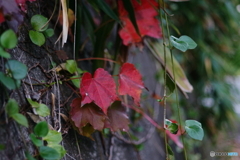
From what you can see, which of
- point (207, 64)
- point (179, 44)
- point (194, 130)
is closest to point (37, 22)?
point (179, 44)

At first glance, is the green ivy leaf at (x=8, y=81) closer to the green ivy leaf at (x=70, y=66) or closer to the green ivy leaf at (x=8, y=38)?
the green ivy leaf at (x=8, y=38)

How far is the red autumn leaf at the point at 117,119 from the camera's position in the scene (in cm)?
75

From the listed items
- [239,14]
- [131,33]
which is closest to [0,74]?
[131,33]

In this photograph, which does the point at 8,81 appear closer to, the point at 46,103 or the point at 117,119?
the point at 46,103

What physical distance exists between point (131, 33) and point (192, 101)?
1048 millimetres

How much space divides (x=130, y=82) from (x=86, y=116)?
163 mm

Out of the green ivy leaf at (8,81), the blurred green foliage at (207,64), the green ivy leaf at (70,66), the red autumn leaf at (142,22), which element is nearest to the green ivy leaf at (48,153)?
the green ivy leaf at (8,81)

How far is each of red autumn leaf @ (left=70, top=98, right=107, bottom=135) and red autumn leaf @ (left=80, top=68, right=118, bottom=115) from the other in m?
0.03

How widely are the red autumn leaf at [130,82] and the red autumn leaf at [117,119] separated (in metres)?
0.05

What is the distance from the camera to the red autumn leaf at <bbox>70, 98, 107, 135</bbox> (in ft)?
2.22

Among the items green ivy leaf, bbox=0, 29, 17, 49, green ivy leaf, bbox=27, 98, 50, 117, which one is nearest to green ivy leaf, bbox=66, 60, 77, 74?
green ivy leaf, bbox=27, 98, 50, 117

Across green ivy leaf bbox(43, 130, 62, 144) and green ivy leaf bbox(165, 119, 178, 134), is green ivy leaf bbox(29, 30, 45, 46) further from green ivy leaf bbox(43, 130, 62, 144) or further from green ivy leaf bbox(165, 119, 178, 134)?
green ivy leaf bbox(165, 119, 178, 134)

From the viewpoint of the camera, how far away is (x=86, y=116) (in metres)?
0.69

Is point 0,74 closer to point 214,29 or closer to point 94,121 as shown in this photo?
point 94,121
